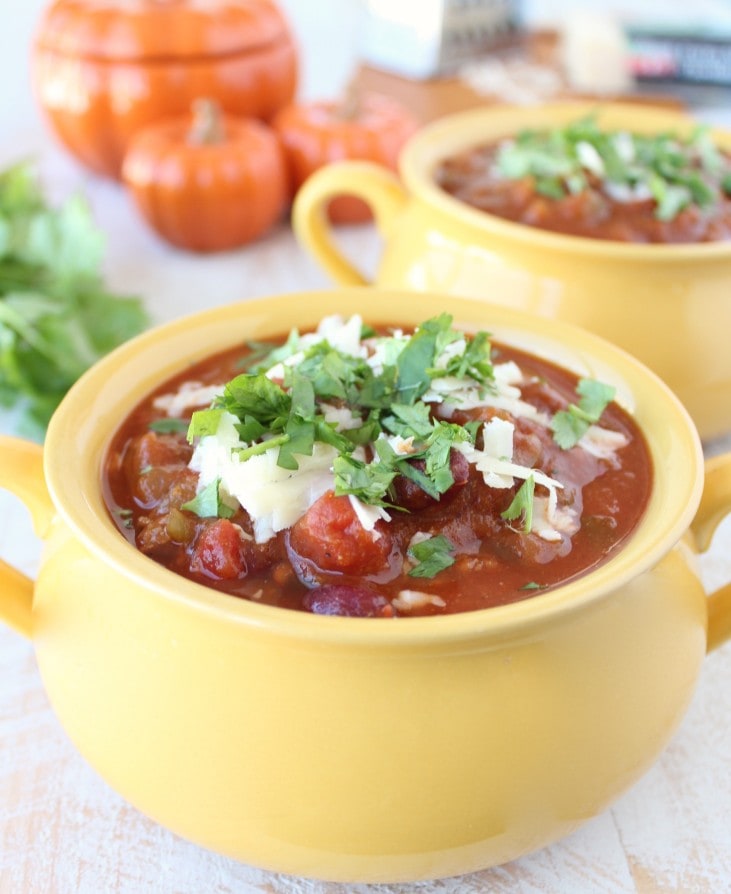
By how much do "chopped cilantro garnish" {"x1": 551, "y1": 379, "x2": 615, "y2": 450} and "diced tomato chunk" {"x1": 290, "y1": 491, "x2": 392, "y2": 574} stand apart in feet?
0.94

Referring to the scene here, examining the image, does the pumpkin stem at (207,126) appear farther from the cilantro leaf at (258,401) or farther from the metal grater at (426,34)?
the cilantro leaf at (258,401)

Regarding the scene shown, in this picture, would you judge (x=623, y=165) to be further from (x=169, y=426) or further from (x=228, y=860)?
(x=228, y=860)

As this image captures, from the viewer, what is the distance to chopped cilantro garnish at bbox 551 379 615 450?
49.2 inches

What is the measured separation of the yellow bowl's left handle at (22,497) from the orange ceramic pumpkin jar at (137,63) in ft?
6.38

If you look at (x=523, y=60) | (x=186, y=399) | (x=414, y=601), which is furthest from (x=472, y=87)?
(x=414, y=601)

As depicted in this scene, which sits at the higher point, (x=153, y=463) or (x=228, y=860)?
(x=153, y=463)

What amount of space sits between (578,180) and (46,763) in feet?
4.26

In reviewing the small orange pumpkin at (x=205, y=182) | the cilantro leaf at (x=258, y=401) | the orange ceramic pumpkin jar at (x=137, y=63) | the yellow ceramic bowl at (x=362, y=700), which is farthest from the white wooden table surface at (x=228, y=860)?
the orange ceramic pumpkin jar at (x=137, y=63)

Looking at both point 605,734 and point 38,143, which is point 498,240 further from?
point 38,143

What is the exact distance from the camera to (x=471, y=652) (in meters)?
0.97

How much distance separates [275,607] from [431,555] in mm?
187

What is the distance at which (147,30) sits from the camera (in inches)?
112

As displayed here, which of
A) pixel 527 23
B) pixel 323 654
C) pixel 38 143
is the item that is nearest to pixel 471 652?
pixel 323 654

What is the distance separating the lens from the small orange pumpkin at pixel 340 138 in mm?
2816
